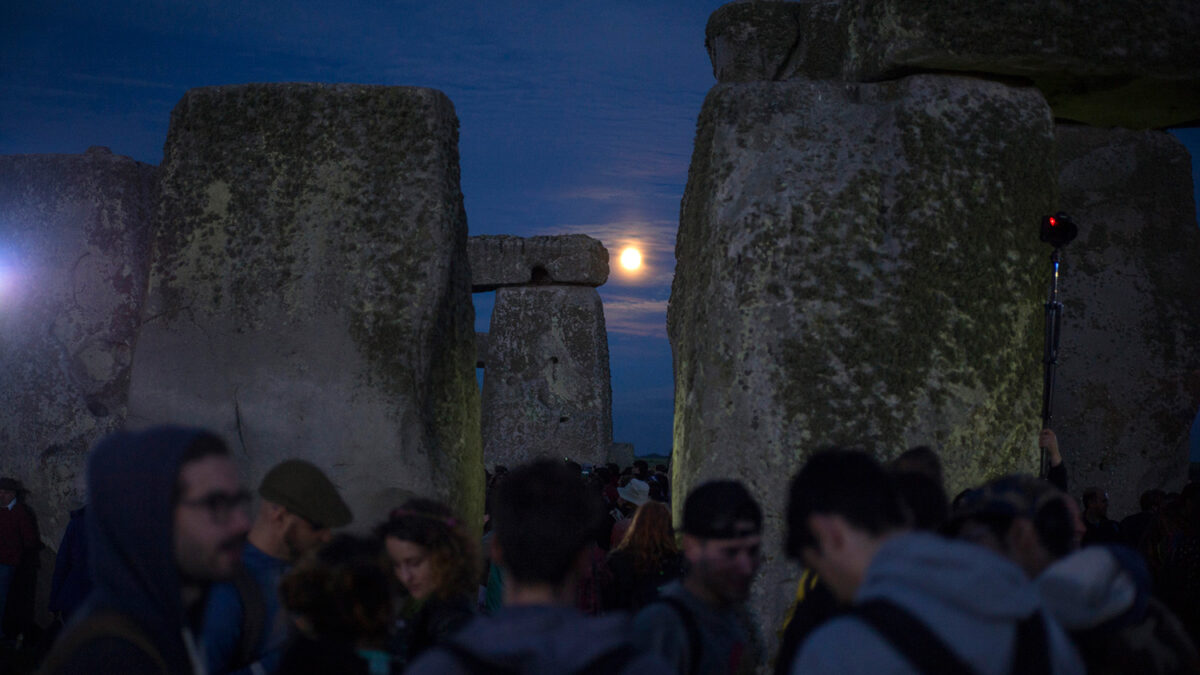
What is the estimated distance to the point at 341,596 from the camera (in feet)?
6.48

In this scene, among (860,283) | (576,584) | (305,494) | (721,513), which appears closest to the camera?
(576,584)

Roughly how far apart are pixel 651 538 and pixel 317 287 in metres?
1.89

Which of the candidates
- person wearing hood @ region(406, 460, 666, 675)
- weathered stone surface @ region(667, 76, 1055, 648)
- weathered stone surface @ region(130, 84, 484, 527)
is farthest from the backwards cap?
weathered stone surface @ region(130, 84, 484, 527)

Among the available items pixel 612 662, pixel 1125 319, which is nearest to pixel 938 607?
pixel 612 662

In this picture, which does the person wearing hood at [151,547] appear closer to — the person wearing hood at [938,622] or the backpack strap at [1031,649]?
the person wearing hood at [938,622]

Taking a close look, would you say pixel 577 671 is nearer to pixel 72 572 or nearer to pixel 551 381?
pixel 72 572

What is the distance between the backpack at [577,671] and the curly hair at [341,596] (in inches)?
14.3

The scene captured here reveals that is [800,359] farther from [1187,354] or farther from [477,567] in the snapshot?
[1187,354]

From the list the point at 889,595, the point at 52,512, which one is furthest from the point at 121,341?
the point at 889,595

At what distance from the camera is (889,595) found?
158cm

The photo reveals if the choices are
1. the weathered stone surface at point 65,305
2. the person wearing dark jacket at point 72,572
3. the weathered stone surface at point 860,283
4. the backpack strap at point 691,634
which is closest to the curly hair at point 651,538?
the weathered stone surface at point 860,283

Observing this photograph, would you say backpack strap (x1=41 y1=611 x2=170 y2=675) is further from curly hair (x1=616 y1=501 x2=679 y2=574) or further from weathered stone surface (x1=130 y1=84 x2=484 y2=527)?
weathered stone surface (x1=130 y1=84 x2=484 y2=527)

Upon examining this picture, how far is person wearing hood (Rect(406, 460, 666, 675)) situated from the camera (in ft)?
5.48

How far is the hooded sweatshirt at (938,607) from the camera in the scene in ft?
5.06
